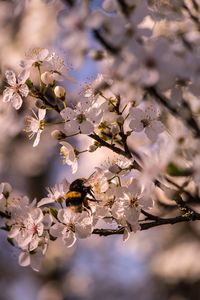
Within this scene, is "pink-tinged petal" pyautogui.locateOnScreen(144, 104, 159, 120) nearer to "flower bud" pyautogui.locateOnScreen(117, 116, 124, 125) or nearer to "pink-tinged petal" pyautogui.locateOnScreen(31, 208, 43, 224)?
"flower bud" pyautogui.locateOnScreen(117, 116, 124, 125)

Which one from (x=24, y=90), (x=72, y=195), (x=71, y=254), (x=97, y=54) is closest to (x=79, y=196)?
(x=72, y=195)

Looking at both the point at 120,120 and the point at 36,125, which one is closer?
the point at 120,120

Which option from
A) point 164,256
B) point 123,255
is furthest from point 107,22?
point 123,255

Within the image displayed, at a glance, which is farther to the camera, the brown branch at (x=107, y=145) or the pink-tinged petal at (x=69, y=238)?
the pink-tinged petal at (x=69, y=238)

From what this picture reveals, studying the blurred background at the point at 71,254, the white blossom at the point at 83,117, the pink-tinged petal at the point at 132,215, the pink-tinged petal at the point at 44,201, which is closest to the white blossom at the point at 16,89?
the white blossom at the point at 83,117

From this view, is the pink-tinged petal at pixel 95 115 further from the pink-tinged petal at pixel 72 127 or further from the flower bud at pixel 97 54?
the flower bud at pixel 97 54

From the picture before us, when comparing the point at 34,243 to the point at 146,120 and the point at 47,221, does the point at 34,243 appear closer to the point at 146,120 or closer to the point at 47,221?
the point at 47,221

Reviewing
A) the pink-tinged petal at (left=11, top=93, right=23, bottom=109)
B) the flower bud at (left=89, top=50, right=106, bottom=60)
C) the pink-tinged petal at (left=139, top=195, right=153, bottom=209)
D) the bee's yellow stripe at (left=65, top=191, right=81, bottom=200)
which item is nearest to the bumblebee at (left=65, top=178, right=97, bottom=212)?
the bee's yellow stripe at (left=65, top=191, right=81, bottom=200)

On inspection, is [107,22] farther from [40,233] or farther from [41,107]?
[40,233]
